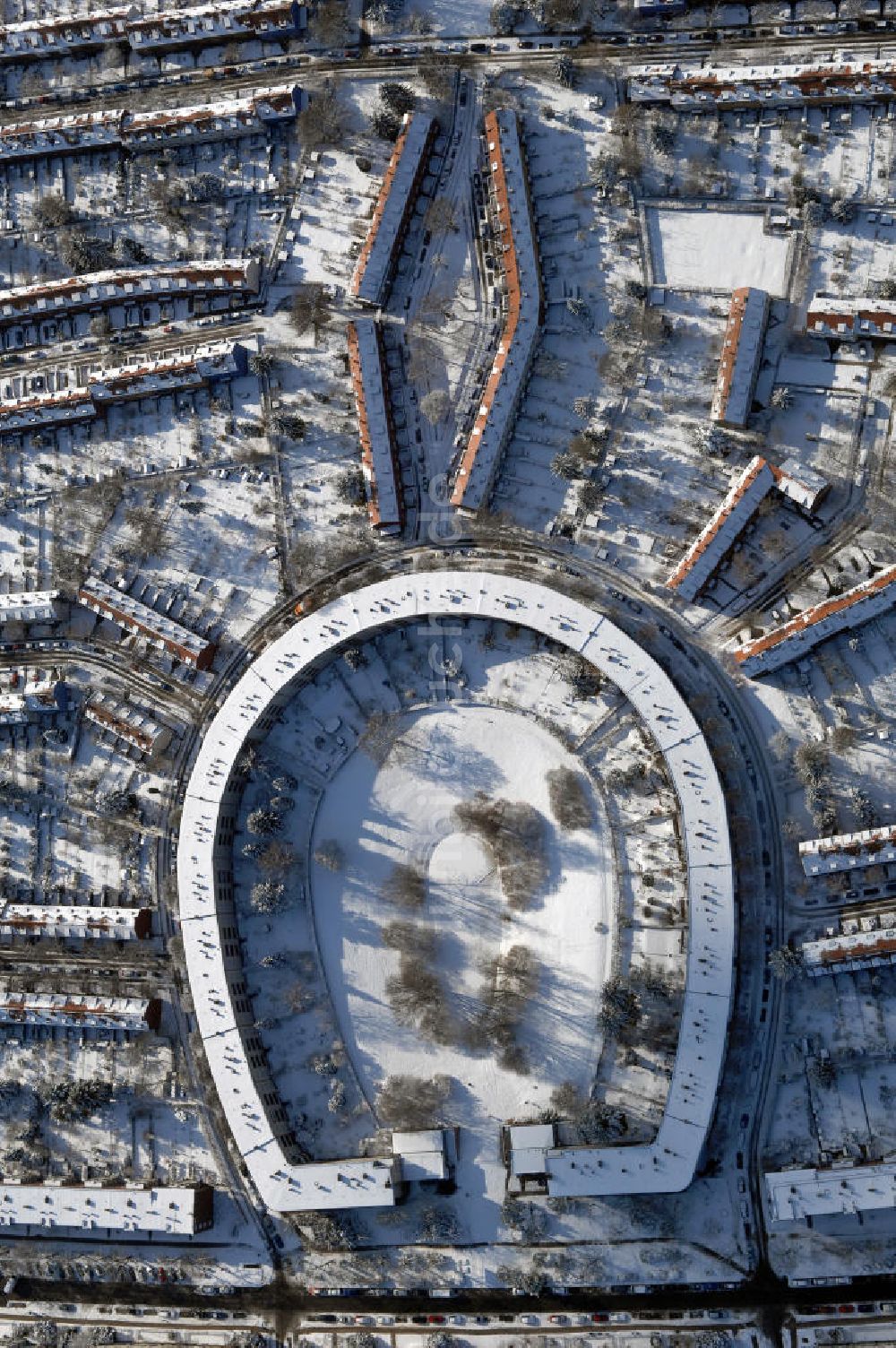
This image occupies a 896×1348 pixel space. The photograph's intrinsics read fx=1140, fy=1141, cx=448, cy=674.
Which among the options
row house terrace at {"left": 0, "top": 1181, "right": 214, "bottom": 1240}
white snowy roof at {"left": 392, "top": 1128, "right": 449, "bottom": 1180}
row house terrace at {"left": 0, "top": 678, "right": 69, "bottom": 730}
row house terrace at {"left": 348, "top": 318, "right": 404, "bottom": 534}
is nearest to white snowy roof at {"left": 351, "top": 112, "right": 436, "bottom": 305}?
row house terrace at {"left": 348, "top": 318, "right": 404, "bottom": 534}

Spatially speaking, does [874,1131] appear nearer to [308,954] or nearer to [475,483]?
[308,954]

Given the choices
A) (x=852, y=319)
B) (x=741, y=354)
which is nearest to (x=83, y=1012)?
(x=741, y=354)

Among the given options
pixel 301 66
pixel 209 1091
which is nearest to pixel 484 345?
pixel 301 66

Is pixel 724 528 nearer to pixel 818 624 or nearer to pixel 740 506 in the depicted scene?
pixel 740 506

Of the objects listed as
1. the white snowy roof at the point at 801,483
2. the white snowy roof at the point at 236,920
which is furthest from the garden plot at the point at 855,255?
the white snowy roof at the point at 236,920

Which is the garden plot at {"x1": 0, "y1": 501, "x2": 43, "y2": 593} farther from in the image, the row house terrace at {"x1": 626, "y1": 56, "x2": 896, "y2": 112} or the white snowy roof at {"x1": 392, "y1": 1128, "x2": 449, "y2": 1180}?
the row house terrace at {"x1": 626, "y1": 56, "x2": 896, "y2": 112}

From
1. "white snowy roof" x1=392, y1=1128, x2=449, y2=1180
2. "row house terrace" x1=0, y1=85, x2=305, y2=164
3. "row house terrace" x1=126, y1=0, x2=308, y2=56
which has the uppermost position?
"row house terrace" x1=126, y1=0, x2=308, y2=56
